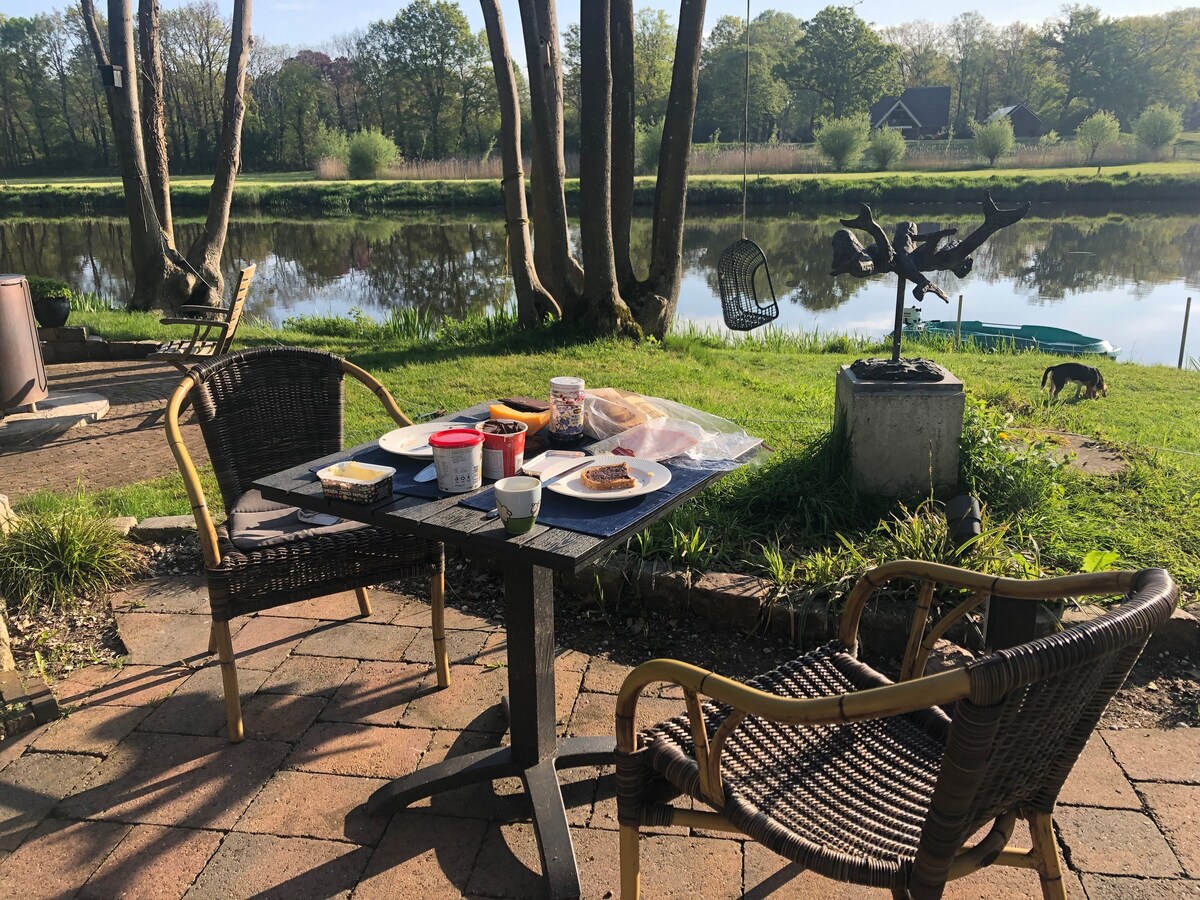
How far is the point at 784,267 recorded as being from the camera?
15.3 m

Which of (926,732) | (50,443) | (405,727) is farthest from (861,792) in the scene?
(50,443)

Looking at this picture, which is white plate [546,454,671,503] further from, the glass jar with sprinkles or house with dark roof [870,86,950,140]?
house with dark roof [870,86,950,140]

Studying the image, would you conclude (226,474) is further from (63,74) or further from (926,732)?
(63,74)

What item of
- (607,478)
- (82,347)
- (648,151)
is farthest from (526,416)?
(648,151)

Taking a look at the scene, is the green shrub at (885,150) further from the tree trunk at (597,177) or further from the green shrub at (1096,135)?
the tree trunk at (597,177)

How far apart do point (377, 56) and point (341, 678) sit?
5146 cm

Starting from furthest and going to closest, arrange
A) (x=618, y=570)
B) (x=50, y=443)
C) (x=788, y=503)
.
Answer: (x=50, y=443), (x=788, y=503), (x=618, y=570)

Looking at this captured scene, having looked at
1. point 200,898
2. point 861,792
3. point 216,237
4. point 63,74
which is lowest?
Result: point 200,898

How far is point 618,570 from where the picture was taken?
2.93 m

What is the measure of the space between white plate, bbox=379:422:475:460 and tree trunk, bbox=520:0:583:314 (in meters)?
5.34

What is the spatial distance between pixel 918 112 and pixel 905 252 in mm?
58344

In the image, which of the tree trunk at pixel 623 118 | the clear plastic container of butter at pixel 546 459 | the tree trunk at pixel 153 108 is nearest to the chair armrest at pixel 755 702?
the clear plastic container of butter at pixel 546 459

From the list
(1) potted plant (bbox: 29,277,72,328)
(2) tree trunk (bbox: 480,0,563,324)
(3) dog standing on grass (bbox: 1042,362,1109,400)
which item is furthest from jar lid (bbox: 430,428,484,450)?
(1) potted plant (bbox: 29,277,72,328)

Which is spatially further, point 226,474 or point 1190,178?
point 1190,178
